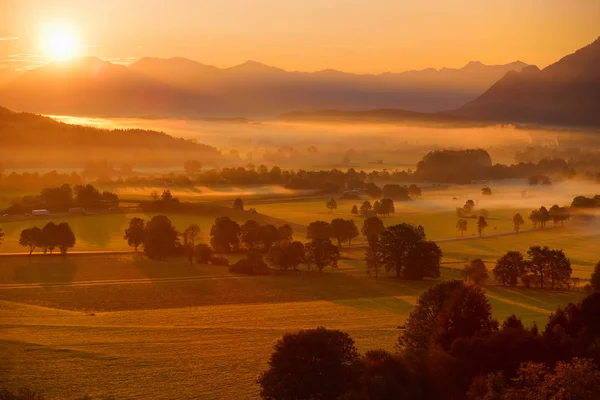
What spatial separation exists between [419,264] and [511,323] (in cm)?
2236

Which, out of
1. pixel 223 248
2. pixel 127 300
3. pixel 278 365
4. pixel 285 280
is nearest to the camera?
pixel 278 365

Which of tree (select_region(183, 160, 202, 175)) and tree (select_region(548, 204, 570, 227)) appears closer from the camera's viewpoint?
tree (select_region(548, 204, 570, 227))

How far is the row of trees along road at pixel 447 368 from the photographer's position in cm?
2056

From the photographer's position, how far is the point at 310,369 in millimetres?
23031

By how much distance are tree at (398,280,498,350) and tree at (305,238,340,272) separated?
22519 millimetres

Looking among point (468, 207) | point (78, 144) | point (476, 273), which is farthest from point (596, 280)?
point (78, 144)

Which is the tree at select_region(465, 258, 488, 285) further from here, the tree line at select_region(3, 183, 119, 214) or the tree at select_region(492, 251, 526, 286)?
the tree line at select_region(3, 183, 119, 214)

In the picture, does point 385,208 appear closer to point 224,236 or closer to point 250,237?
point 250,237

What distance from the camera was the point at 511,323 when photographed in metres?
29.6

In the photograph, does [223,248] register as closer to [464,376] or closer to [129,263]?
[129,263]

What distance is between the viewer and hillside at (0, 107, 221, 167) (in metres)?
148

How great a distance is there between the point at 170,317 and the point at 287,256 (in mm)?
17171

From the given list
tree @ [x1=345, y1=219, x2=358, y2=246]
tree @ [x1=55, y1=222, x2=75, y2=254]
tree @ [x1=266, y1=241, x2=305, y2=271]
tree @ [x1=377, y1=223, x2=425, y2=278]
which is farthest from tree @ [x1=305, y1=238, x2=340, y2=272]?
tree @ [x1=55, y1=222, x2=75, y2=254]

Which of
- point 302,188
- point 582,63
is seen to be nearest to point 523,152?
point 582,63
